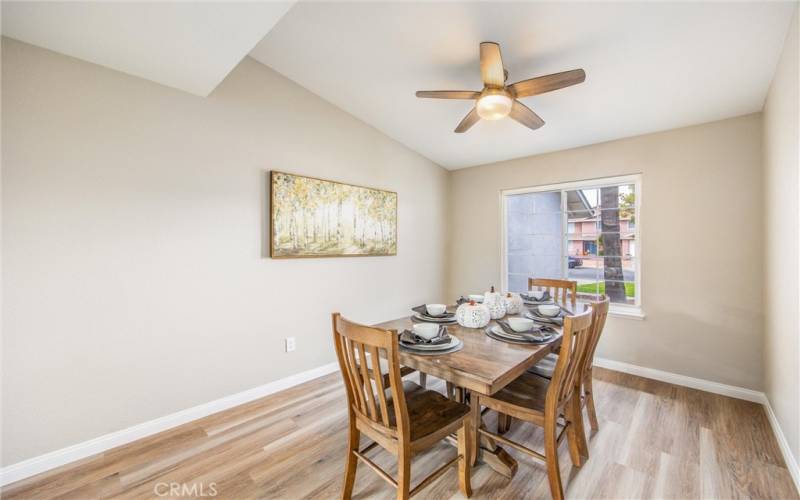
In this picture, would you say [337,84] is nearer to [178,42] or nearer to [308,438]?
[178,42]

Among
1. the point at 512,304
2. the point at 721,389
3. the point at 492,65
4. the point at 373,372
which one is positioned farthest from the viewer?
the point at 721,389

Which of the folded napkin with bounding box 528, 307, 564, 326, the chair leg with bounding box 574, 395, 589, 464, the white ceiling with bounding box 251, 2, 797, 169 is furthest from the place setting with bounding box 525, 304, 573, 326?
the white ceiling with bounding box 251, 2, 797, 169

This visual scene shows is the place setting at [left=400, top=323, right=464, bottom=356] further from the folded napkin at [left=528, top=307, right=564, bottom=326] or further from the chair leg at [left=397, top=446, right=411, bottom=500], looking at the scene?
the folded napkin at [left=528, top=307, right=564, bottom=326]

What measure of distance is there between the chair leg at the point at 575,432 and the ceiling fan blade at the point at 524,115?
178 cm

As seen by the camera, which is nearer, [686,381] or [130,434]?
[130,434]

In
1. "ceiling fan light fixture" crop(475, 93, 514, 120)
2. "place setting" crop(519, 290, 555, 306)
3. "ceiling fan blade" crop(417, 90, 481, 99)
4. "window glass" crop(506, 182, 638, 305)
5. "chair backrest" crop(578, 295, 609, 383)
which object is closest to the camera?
"chair backrest" crop(578, 295, 609, 383)

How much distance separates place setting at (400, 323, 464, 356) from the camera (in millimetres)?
1630

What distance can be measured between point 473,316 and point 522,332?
11.5 inches

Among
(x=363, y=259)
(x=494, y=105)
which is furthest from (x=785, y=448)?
(x=363, y=259)

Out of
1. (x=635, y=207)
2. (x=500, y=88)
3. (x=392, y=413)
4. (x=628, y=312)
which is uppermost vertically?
(x=500, y=88)

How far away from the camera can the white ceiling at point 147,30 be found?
1684mm

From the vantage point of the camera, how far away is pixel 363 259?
3.58 meters

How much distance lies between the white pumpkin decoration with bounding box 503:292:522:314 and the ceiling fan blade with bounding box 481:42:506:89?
4.48 feet

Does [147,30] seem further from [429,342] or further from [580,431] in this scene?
[580,431]
